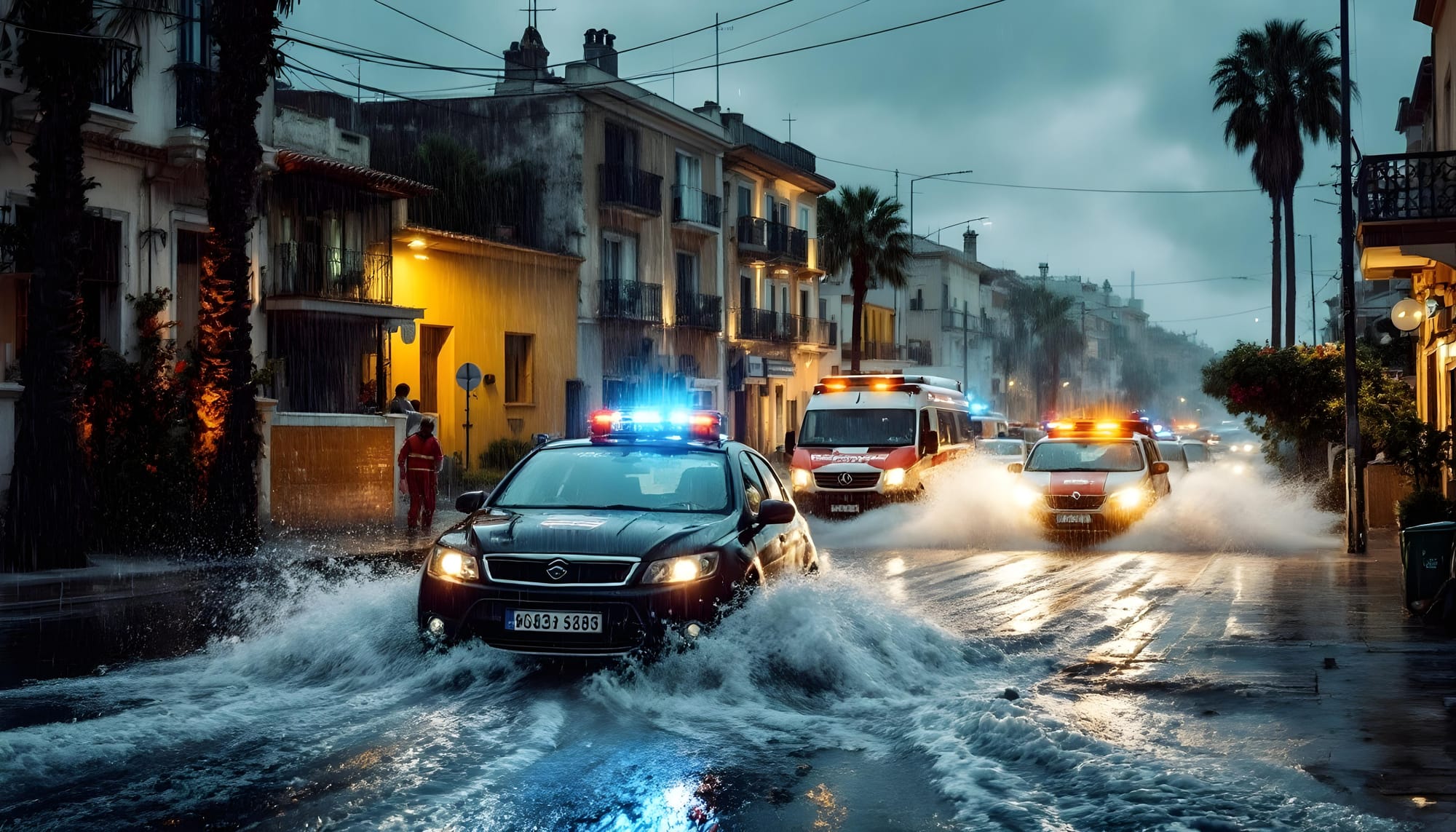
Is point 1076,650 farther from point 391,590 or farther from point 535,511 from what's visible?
point 391,590

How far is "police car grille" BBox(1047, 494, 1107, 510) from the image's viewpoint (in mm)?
21797

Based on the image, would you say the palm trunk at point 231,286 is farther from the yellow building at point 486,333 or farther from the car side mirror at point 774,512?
the yellow building at point 486,333

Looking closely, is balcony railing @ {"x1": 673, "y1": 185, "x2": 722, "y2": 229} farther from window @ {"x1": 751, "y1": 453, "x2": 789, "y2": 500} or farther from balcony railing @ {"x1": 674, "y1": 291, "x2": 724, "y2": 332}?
window @ {"x1": 751, "y1": 453, "x2": 789, "y2": 500}

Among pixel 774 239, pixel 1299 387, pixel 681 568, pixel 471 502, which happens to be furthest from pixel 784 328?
pixel 681 568

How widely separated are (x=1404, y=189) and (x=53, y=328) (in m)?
16.4

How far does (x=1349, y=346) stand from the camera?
66.0ft

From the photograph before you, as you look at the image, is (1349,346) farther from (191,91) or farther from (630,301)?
(630,301)

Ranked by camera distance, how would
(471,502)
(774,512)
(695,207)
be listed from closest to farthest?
(774,512) < (471,502) < (695,207)

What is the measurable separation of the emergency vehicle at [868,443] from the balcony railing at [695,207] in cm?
2315

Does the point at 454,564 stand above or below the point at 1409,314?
below

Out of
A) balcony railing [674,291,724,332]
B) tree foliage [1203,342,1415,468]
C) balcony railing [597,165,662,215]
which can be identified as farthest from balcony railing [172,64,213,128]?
balcony railing [674,291,724,332]

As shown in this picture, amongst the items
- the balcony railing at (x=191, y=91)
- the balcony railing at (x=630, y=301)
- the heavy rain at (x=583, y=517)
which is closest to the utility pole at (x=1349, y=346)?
the heavy rain at (x=583, y=517)

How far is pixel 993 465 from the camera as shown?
92.0ft

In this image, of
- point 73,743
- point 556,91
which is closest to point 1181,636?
point 73,743
